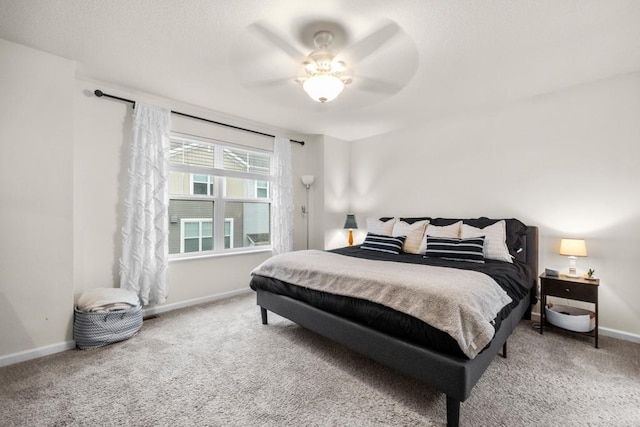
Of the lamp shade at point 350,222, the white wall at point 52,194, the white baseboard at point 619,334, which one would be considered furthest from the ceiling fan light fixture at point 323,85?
the white baseboard at point 619,334

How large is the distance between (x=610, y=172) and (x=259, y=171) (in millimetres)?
4012

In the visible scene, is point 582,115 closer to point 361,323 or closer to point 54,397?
point 361,323

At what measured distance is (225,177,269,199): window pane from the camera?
3.84 meters

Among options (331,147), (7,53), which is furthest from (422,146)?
(7,53)

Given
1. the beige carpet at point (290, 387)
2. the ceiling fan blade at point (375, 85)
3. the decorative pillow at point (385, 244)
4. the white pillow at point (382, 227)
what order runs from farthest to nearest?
1. the white pillow at point (382, 227)
2. the decorative pillow at point (385, 244)
3. the ceiling fan blade at point (375, 85)
4. the beige carpet at point (290, 387)

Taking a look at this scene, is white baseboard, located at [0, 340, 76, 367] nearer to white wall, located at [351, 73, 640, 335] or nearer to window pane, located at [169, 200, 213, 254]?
window pane, located at [169, 200, 213, 254]

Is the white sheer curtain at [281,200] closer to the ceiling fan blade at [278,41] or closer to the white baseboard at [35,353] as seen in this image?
the ceiling fan blade at [278,41]

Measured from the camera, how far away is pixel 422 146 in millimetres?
3996

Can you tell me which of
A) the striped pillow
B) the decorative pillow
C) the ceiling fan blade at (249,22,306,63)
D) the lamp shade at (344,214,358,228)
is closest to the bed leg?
the striped pillow

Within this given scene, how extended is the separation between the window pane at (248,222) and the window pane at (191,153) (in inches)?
25.5

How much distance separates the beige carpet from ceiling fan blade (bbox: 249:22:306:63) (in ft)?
8.09

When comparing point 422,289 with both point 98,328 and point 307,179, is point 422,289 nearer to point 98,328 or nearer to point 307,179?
point 98,328

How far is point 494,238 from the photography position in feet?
9.41

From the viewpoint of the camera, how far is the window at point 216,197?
134 inches
